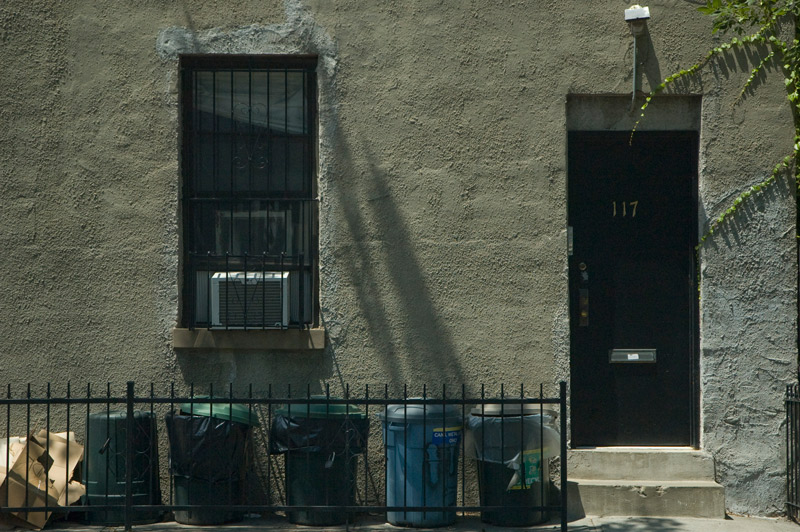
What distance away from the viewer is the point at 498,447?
597 centimetres

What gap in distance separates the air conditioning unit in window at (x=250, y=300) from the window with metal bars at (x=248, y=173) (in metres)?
0.08

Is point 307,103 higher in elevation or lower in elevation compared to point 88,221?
higher

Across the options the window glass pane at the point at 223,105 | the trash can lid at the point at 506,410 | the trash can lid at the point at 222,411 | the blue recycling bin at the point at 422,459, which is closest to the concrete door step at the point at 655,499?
the trash can lid at the point at 506,410

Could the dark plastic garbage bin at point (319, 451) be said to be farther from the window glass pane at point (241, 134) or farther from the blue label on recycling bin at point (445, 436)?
the window glass pane at point (241, 134)

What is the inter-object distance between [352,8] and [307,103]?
0.78 metres

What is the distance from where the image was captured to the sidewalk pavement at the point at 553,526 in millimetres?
5973

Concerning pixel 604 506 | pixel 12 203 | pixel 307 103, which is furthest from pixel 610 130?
pixel 12 203

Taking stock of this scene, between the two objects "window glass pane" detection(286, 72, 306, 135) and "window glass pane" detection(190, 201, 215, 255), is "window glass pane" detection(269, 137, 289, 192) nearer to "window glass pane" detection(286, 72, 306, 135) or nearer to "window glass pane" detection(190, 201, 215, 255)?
"window glass pane" detection(286, 72, 306, 135)

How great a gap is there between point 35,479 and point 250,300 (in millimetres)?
1894

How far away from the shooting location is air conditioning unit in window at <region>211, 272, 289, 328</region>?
6641 mm

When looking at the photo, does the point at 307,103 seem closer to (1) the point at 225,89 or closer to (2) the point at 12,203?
(1) the point at 225,89

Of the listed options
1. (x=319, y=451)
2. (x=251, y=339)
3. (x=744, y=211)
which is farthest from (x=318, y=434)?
(x=744, y=211)

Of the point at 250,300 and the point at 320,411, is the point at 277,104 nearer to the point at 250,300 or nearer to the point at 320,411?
the point at 250,300

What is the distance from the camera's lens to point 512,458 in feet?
19.5
